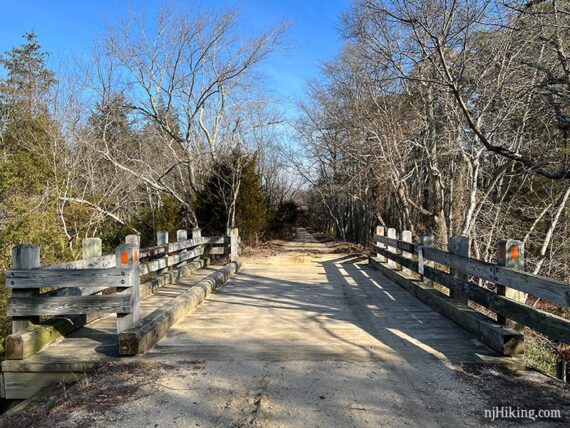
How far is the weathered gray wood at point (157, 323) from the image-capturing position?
14.8ft

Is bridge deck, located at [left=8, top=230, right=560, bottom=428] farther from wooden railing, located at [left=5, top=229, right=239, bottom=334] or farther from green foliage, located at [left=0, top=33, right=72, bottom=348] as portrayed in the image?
green foliage, located at [left=0, top=33, right=72, bottom=348]

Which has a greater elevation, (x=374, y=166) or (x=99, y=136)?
(x=99, y=136)

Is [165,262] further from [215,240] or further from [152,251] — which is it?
[215,240]

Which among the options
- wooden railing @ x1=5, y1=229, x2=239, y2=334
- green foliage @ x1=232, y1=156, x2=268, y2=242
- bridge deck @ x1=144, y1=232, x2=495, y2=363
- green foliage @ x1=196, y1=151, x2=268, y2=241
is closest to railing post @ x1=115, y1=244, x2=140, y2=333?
wooden railing @ x1=5, y1=229, x2=239, y2=334

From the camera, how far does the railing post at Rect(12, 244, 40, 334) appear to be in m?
4.68

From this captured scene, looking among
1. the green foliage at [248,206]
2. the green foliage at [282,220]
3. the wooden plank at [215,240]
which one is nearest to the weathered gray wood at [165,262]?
the wooden plank at [215,240]

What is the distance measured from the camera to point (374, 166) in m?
18.7

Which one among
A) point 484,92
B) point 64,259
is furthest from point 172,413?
point 484,92

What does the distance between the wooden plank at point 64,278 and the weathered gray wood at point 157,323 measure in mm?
551

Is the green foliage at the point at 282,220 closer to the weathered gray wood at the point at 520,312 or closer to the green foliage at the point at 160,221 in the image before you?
the green foliage at the point at 160,221

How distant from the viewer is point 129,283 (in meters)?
4.84

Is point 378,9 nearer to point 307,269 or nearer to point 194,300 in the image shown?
point 194,300

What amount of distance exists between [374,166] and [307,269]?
7556mm

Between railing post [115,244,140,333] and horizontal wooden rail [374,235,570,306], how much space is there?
4.05 m
